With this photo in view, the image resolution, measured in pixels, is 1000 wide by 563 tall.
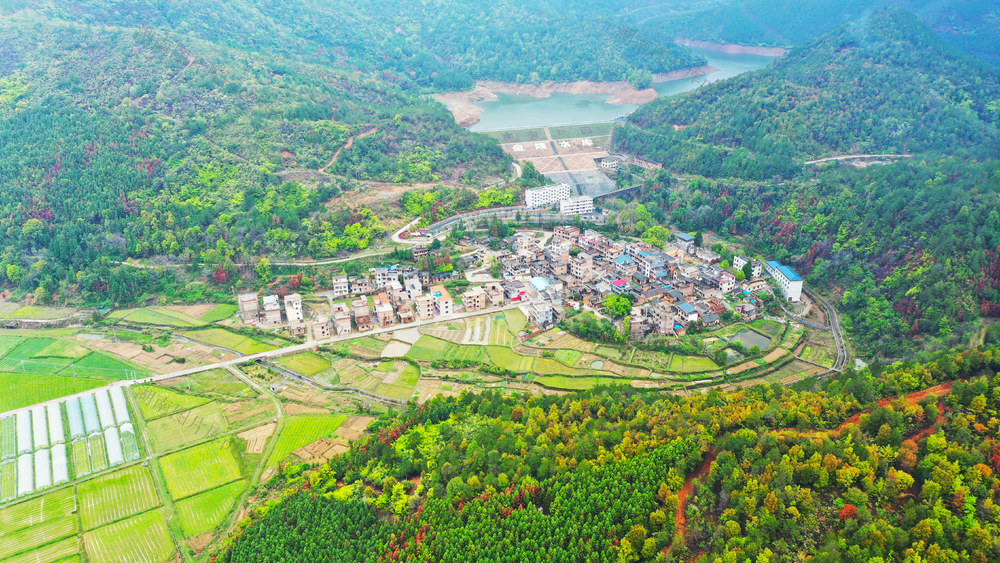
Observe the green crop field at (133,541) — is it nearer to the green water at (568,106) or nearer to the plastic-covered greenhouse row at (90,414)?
the plastic-covered greenhouse row at (90,414)

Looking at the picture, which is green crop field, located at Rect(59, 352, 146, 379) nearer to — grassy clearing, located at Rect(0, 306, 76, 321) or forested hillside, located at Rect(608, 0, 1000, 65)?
grassy clearing, located at Rect(0, 306, 76, 321)

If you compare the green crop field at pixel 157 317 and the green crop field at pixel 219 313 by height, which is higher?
the green crop field at pixel 157 317

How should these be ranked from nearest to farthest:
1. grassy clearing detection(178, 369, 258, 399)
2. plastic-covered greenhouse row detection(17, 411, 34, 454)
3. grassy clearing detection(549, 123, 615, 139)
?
plastic-covered greenhouse row detection(17, 411, 34, 454) < grassy clearing detection(178, 369, 258, 399) < grassy clearing detection(549, 123, 615, 139)

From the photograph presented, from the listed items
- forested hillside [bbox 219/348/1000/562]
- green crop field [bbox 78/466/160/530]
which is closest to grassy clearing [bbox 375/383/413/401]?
forested hillside [bbox 219/348/1000/562]

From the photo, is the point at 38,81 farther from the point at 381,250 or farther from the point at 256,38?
the point at 381,250

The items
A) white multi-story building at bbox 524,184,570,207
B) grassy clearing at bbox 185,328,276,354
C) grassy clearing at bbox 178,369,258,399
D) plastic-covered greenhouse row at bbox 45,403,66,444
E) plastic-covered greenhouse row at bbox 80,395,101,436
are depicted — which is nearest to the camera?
plastic-covered greenhouse row at bbox 45,403,66,444

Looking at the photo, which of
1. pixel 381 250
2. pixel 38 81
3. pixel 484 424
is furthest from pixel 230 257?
pixel 38 81

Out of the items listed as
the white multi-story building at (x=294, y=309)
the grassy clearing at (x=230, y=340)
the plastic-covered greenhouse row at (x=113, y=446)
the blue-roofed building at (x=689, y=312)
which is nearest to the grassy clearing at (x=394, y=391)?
the grassy clearing at (x=230, y=340)
